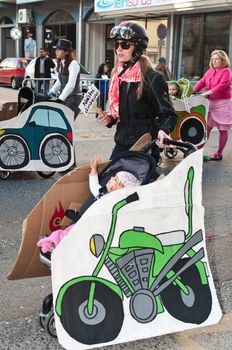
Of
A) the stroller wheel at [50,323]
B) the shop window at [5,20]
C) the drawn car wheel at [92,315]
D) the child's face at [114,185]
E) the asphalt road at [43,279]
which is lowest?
the asphalt road at [43,279]

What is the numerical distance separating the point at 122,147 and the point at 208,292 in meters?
1.47

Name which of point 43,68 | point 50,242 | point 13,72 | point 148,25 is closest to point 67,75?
point 50,242

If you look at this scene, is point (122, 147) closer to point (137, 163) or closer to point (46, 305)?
point (137, 163)

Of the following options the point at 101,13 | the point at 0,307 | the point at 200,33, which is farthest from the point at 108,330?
the point at 101,13

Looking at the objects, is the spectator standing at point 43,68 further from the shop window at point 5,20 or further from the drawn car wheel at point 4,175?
the shop window at point 5,20

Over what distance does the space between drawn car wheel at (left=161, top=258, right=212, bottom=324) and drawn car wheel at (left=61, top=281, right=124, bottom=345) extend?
31 cm

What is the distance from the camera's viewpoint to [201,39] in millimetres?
21734

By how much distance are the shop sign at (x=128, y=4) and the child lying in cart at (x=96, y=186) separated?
687 inches

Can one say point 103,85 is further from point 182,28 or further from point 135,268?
point 135,268

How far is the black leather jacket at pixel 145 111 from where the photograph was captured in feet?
12.7

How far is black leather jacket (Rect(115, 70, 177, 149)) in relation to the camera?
152 inches

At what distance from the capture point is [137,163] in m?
3.35

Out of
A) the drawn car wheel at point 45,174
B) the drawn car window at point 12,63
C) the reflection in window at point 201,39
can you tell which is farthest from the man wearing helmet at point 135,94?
the drawn car window at point 12,63

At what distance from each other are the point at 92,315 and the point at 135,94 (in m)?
1.76
